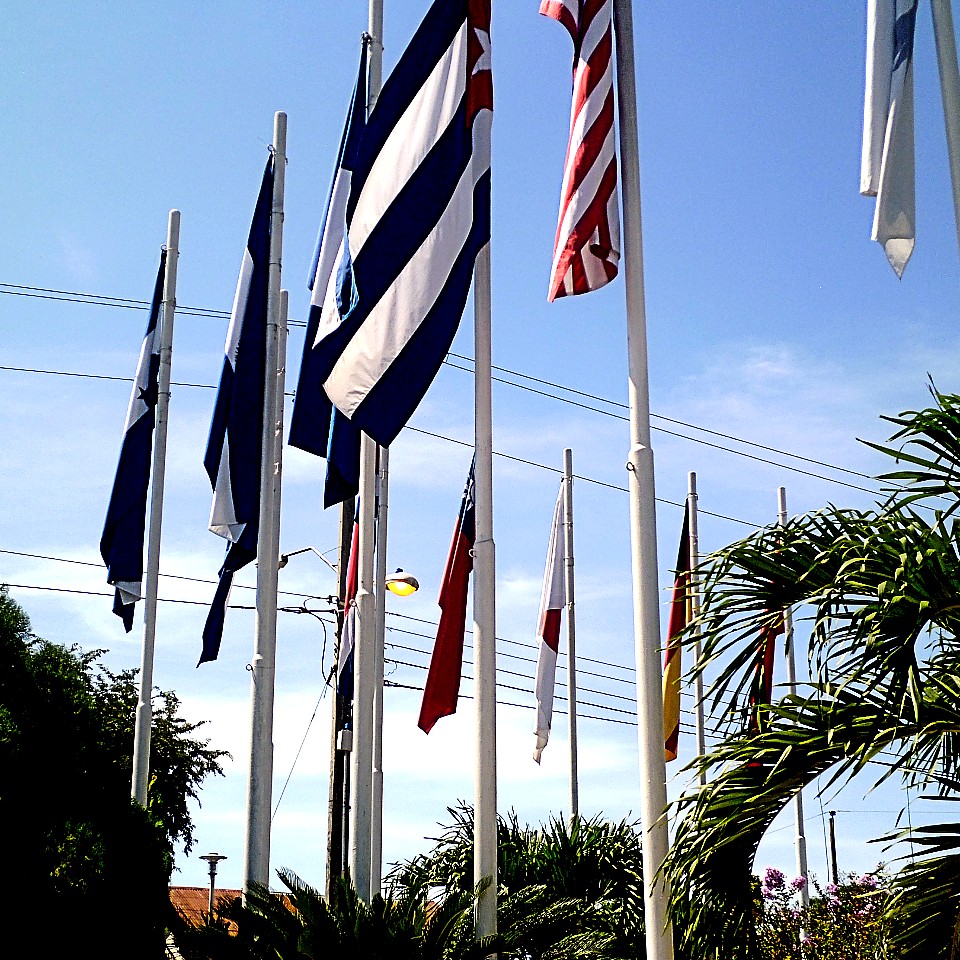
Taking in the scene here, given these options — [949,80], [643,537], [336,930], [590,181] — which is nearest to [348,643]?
[336,930]

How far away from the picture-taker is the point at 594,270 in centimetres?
949

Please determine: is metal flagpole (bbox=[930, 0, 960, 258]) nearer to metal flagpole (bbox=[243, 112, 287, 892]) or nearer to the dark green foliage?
the dark green foliage

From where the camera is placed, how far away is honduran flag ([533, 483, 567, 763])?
19.8 metres

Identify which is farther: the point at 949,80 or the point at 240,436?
the point at 240,436

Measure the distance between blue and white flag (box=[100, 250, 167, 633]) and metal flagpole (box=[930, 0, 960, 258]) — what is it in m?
12.7

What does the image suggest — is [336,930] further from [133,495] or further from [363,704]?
[133,495]

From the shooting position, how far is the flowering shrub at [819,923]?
11271mm

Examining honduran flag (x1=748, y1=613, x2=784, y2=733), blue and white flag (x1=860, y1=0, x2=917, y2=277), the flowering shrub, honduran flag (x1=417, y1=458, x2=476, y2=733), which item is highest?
blue and white flag (x1=860, y1=0, x2=917, y2=277)

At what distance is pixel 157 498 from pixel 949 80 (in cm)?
1287

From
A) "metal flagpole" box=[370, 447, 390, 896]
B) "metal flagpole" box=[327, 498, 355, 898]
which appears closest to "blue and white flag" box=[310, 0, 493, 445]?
"metal flagpole" box=[370, 447, 390, 896]

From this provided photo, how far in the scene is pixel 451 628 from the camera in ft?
42.8

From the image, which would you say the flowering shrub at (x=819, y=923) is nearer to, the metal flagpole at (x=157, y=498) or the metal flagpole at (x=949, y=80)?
the metal flagpole at (x=949, y=80)

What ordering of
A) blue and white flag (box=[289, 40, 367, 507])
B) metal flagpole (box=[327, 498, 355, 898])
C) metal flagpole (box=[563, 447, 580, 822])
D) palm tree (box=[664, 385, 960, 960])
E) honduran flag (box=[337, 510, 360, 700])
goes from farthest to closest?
metal flagpole (box=[563, 447, 580, 822]), metal flagpole (box=[327, 498, 355, 898]), honduran flag (box=[337, 510, 360, 700]), blue and white flag (box=[289, 40, 367, 507]), palm tree (box=[664, 385, 960, 960])

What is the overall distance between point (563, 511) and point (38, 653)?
11885 millimetres
